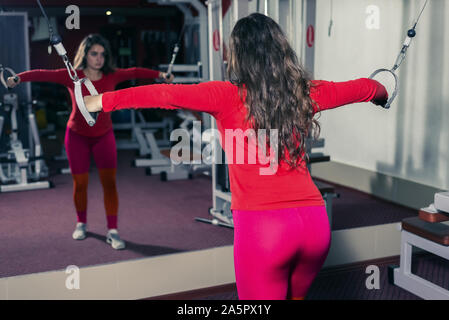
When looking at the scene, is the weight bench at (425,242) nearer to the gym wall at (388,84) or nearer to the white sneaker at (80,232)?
the gym wall at (388,84)

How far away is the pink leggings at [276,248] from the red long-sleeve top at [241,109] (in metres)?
0.03

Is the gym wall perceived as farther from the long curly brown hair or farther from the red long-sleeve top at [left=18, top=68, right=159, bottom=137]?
the long curly brown hair

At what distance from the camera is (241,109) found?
131 cm

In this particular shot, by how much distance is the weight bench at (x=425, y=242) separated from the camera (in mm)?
2668

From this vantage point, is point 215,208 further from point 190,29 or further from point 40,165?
point 190,29

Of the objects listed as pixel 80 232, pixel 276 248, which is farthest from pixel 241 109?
pixel 80 232

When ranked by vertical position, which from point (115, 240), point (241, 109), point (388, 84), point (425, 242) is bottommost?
point (115, 240)

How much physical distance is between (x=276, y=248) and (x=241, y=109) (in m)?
0.39

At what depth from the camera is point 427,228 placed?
2.75 metres

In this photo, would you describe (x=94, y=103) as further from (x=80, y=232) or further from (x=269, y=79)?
(x=80, y=232)

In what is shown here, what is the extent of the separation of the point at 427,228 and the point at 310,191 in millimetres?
1680

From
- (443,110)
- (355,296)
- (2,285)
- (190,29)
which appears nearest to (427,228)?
(355,296)

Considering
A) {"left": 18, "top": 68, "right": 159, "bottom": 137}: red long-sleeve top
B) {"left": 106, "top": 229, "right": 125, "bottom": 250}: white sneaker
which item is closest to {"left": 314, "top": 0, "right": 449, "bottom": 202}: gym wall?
{"left": 18, "top": 68, "right": 159, "bottom": 137}: red long-sleeve top

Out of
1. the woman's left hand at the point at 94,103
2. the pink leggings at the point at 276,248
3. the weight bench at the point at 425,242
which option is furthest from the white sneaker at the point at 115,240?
the woman's left hand at the point at 94,103
